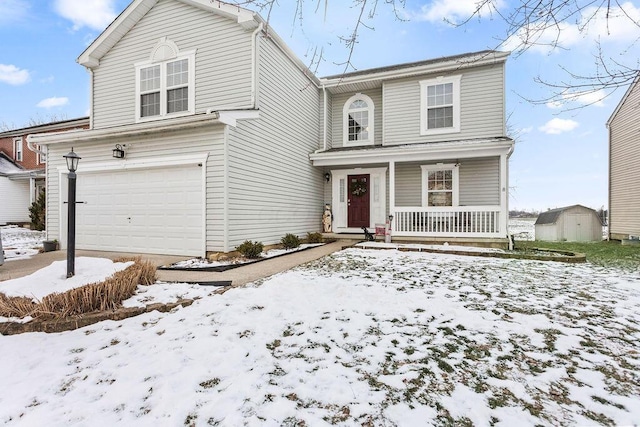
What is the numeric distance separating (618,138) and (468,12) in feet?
50.7

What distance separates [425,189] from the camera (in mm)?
10336

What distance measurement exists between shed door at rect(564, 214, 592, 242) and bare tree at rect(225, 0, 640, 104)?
607 inches

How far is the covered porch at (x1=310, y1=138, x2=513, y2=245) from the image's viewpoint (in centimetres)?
878

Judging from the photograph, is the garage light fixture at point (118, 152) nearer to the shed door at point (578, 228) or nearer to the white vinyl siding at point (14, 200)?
the white vinyl siding at point (14, 200)

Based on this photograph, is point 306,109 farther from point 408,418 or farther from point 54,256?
point 408,418

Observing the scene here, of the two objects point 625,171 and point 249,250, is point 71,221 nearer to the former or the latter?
point 249,250

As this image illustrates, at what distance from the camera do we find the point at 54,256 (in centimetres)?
733

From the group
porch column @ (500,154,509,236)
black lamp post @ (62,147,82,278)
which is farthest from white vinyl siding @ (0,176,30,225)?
porch column @ (500,154,509,236)

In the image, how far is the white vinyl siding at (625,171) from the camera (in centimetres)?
1196

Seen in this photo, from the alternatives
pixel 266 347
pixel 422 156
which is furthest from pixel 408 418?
pixel 422 156

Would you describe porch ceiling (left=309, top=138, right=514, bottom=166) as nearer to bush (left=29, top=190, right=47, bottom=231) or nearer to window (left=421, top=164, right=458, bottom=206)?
window (left=421, top=164, right=458, bottom=206)

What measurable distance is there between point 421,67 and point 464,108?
78.0 inches

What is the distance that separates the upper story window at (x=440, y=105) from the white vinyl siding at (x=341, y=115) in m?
1.61

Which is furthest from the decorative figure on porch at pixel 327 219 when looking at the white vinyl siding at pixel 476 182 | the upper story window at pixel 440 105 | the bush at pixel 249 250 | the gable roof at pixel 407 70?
the bush at pixel 249 250
